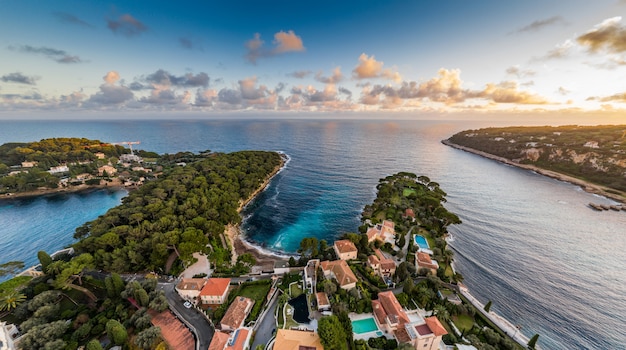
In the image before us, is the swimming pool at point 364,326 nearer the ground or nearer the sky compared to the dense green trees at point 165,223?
nearer the ground

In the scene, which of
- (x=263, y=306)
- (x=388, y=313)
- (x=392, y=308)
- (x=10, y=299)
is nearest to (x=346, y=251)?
(x=392, y=308)

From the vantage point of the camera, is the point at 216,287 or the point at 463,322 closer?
the point at 463,322

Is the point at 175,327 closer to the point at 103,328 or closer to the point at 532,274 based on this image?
the point at 103,328

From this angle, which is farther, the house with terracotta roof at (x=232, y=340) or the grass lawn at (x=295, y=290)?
the grass lawn at (x=295, y=290)

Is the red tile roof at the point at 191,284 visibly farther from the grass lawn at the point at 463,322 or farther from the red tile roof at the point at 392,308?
the grass lawn at the point at 463,322

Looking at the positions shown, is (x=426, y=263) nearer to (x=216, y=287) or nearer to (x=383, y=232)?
(x=383, y=232)

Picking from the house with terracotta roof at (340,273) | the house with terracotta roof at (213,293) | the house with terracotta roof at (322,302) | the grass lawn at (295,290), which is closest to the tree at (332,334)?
the house with terracotta roof at (322,302)

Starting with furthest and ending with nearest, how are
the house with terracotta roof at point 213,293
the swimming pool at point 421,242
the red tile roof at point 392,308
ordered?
the swimming pool at point 421,242, the house with terracotta roof at point 213,293, the red tile roof at point 392,308
